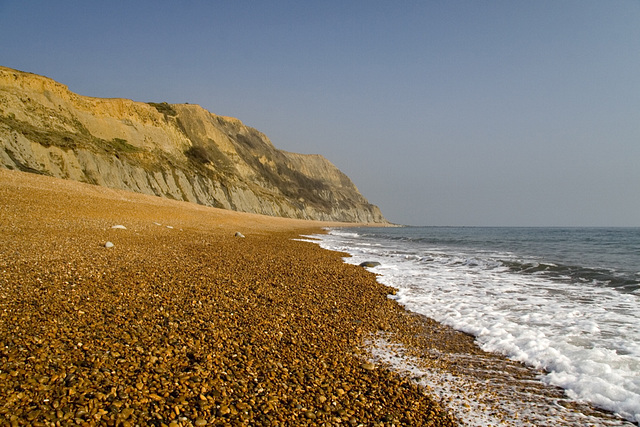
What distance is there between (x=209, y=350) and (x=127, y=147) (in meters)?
56.1

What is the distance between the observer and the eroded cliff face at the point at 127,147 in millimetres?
38562

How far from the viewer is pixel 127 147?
170ft

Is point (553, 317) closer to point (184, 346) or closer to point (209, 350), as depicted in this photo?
point (209, 350)

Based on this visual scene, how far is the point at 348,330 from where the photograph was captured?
578 centimetres

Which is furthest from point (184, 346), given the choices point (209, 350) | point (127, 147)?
point (127, 147)

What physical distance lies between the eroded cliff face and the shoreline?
124ft

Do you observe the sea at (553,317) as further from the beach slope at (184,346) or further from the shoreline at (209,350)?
the beach slope at (184,346)

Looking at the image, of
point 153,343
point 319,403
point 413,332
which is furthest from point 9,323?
point 413,332

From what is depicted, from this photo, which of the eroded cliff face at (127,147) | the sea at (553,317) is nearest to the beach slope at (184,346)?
the sea at (553,317)

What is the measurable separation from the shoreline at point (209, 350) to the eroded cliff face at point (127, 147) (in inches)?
1483

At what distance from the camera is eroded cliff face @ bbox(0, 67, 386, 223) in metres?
38.6

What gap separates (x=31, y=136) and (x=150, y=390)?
46942mm

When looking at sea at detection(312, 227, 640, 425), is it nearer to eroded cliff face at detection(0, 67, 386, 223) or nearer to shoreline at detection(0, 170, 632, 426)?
shoreline at detection(0, 170, 632, 426)

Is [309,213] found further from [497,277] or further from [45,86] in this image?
[497,277]
